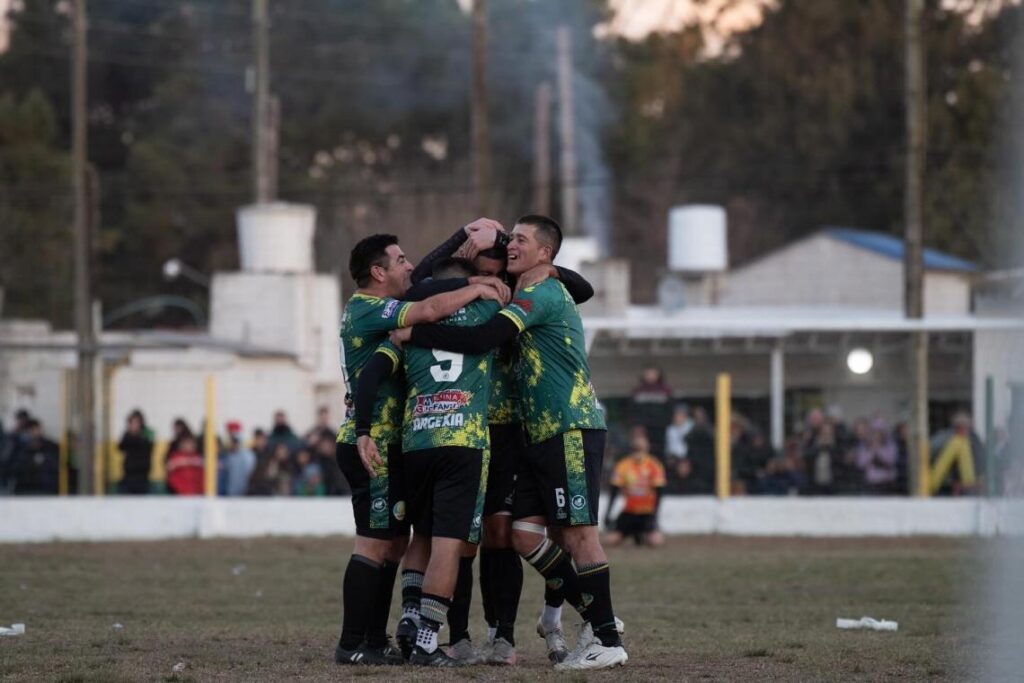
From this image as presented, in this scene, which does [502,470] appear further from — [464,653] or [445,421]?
[464,653]

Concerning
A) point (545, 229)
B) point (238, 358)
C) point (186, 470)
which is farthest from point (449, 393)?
point (238, 358)

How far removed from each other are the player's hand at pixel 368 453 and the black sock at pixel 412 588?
26.9 inches

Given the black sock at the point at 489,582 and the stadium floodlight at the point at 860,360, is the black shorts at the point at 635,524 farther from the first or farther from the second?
the black sock at the point at 489,582

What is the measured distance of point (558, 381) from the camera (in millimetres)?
9109

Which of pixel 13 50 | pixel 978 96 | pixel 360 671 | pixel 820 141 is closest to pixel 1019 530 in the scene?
pixel 360 671

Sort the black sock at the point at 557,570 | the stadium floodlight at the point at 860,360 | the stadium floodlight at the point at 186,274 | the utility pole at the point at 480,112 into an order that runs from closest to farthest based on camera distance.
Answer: the black sock at the point at 557,570 < the stadium floodlight at the point at 860,360 < the utility pole at the point at 480,112 < the stadium floodlight at the point at 186,274

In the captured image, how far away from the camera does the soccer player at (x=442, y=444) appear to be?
29.1ft

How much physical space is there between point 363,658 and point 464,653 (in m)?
0.53

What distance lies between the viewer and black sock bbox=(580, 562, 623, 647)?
8.97 metres

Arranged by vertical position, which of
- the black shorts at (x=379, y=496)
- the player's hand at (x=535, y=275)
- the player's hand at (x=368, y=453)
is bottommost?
the black shorts at (x=379, y=496)

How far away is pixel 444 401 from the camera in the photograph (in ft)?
29.2

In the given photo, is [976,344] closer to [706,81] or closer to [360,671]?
[360,671]

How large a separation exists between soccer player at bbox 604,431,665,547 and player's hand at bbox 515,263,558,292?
1055 cm

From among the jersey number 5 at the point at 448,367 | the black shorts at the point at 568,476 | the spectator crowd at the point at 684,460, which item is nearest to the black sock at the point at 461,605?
the black shorts at the point at 568,476
